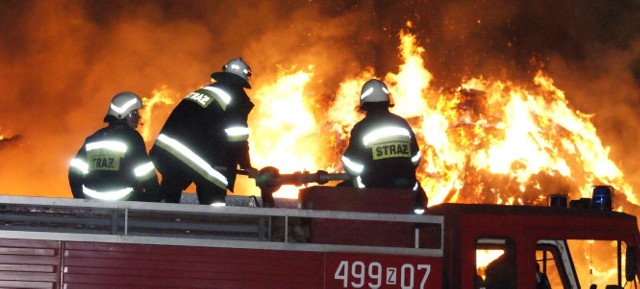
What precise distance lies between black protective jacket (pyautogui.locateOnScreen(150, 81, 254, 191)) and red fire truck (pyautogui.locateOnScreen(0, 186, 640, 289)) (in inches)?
48.2

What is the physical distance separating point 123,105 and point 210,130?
0.97m

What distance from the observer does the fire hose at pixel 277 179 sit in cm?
660

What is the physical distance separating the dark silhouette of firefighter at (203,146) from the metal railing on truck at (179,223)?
3.50ft

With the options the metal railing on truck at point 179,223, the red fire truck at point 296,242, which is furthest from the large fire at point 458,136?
the metal railing on truck at point 179,223

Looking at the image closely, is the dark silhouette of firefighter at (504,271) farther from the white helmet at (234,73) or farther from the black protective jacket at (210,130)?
the white helmet at (234,73)

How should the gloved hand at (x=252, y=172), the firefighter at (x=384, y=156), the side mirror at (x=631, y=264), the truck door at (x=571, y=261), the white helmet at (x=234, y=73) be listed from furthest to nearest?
the white helmet at (x=234, y=73) < the gloved hand at (x=252, y=172) < the firefighter at (x=384, y=156) < the truck door at (x=571, y=261) < the side mirror at (x=631, y=264)

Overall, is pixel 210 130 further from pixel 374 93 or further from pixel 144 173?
pixel 374 93

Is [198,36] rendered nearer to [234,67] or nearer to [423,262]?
[234,67]

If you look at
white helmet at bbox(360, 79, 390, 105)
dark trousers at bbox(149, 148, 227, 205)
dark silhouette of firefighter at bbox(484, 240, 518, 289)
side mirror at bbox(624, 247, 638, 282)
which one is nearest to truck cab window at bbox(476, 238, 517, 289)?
dark silhouette of firefighter at bbox(484, 240, 518, 289)

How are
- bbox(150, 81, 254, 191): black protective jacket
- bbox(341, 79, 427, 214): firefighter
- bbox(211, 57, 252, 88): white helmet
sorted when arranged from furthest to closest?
bbox(211, 57, 252, 88): white helmet < bbox(150, 81, 254, 191): black protective jacket < bbox(341, 79, 427, 214): firefighter

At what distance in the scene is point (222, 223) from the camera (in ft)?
18.7

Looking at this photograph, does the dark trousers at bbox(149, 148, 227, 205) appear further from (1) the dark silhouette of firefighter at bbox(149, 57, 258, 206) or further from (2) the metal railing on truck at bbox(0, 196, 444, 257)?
(2) the metal railing on truck at bbox(0, 196, 444, 257)

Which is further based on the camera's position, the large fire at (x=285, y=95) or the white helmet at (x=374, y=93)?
the large fire at (x=285, y=95)

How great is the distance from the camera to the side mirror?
5594 mm
